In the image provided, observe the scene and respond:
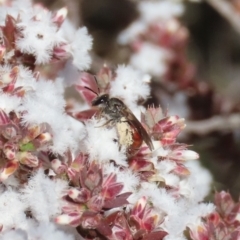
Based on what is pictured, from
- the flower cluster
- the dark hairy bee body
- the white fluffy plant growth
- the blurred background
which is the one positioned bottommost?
the blurred background

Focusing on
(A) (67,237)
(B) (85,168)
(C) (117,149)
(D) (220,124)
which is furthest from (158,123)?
(D) (220,124)

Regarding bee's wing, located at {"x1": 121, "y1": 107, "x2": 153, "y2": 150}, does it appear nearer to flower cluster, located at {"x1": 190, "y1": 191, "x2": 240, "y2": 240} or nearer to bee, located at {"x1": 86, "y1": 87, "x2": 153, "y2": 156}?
bee, located at {"x1": 86, "y1": 87, "x2": 153, "y2": 156}

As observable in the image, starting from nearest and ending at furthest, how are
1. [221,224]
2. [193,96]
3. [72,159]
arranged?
[72,159]
[221,224]
[193,96]

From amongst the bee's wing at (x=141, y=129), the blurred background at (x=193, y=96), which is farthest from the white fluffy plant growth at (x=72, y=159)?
the blurred background at (x=193, y=96)

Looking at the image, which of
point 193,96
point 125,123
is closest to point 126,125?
point 125,123

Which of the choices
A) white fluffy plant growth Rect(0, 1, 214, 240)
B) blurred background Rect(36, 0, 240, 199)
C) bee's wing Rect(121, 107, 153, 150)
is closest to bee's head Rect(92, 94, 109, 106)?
white fluffy plant growth Rect(0, 1, 214, 240)

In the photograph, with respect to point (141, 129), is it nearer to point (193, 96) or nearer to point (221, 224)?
A: point (221, 224)

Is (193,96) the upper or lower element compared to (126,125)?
lower

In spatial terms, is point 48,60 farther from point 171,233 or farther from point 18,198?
point 171,233
